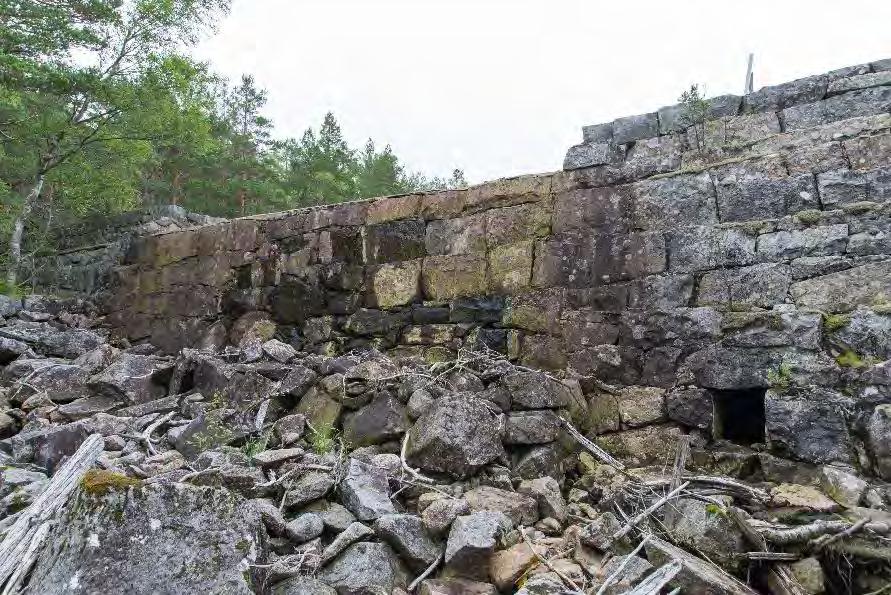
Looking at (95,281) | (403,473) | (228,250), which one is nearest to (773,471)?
(403,473)

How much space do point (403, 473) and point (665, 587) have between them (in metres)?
1.60

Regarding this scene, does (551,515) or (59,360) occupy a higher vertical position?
(59,360)

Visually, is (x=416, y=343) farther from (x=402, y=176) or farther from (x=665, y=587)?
(x=402, y=176)

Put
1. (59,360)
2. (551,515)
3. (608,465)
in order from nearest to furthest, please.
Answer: (551,515)
(608,465)
(59,360)

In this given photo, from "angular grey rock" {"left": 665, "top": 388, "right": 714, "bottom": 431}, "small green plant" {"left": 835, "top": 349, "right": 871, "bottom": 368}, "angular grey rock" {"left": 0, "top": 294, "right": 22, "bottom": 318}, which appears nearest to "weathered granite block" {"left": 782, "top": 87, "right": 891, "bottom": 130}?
"small green plant" {"left": 835, "top": 349, "right": 871, "bottom": 368}

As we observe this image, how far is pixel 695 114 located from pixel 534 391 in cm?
283

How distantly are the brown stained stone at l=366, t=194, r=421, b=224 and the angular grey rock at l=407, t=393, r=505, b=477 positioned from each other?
2.76m

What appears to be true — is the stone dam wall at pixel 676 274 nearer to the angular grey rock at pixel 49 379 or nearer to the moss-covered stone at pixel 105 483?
the angular grey rock at pixel 49 379

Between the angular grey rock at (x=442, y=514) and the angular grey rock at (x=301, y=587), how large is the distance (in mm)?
623

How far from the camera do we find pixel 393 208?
6.47 metres

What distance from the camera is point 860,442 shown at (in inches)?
145

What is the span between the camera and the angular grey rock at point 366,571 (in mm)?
2811

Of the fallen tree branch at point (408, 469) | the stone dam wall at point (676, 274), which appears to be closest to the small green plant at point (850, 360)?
the stone dam wall at point (676, 274)

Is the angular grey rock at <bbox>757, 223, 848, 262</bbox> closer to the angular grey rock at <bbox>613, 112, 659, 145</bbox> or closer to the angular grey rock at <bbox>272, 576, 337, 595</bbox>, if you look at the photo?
the angular grey rock at <bbox>613, 112, 659, 145</bbox>
